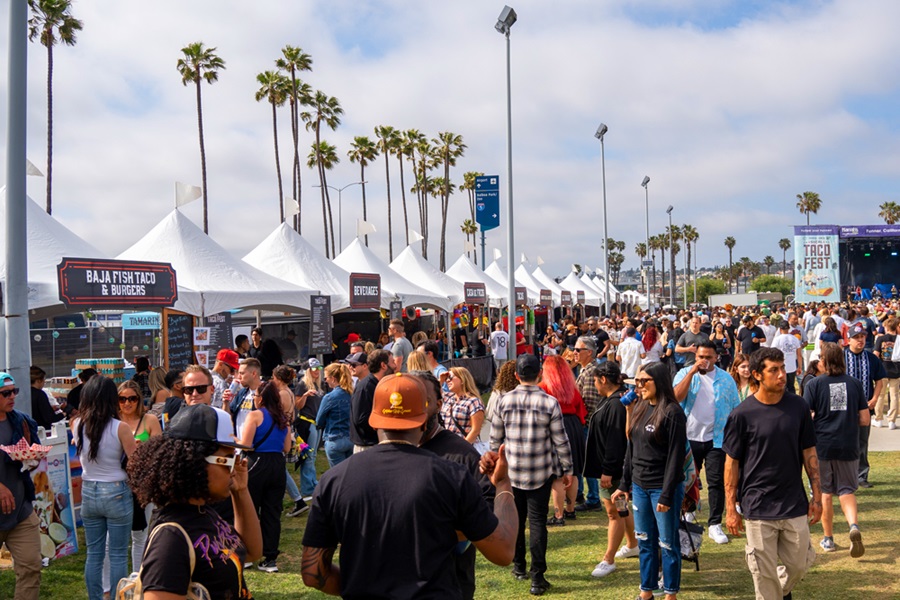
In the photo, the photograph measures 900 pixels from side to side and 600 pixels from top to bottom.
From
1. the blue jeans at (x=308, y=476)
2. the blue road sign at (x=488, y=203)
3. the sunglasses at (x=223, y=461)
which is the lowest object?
the blue jeans at (x=308, y=476)

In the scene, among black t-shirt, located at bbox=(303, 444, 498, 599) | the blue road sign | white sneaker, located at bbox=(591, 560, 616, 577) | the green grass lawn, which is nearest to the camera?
black t-shirt, located at bbox=(303, 444, 498, 599)

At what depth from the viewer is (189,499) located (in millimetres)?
2582

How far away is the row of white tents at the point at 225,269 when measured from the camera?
11156 mm

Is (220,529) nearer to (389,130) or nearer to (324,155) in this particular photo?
(324,155)

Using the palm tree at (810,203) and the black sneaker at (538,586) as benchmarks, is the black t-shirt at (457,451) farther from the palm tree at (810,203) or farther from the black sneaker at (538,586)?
the palm tree at (810,203)

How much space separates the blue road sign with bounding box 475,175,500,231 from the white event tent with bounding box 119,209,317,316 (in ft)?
14.5

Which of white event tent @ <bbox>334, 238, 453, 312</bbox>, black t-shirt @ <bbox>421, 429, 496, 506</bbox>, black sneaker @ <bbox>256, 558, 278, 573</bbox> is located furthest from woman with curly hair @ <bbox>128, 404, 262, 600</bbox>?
white event tent @ <bbox>334, 238, 453, 312</bbox>

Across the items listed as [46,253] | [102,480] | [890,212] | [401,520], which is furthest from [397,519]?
[890,212]

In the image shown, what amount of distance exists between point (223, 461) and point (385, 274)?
726 inches

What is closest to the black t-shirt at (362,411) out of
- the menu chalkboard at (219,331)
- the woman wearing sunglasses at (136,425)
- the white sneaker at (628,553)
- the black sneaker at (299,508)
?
the woman wearing sunglasses at (136,425)

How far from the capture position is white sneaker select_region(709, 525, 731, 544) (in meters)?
7.01

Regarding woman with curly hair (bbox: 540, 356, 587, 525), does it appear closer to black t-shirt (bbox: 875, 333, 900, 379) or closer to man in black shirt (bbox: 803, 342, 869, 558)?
man in black shirt (bbox: 803, 342, 869, 558)

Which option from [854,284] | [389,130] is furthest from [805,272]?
[389,130]

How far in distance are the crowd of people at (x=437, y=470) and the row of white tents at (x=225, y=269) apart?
10.7ft
